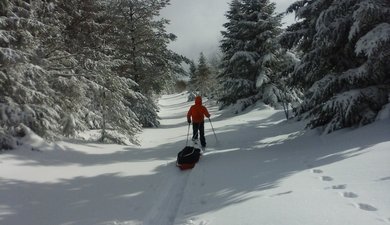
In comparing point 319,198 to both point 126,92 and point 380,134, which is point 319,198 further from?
point 126,92

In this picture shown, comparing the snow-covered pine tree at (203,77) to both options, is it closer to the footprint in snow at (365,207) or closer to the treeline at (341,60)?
the treeline at (341,60)

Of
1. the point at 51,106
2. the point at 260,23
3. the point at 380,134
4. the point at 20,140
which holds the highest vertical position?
the point at 260,23

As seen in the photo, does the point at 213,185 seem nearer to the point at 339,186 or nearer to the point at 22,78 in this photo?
the point at 339,186

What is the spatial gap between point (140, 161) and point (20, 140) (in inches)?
131

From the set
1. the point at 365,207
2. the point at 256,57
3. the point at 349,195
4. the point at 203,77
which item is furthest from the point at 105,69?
the point at 203,77

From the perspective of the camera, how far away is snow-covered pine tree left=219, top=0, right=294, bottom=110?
24.8 meters

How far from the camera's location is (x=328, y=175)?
6723 mm

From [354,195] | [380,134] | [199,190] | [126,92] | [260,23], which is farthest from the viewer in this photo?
[260,23]

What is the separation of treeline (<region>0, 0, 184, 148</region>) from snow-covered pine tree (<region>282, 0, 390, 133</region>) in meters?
6.89

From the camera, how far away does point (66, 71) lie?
12359mm

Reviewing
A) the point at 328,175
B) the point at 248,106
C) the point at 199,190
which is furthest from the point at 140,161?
the point at 248,106

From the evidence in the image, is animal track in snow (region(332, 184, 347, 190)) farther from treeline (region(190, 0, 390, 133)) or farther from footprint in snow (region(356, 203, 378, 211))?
treeline (region(190, 0, 390, 133))

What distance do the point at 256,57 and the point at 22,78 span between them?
18224 mm

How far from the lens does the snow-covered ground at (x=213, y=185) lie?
17.5 feet
